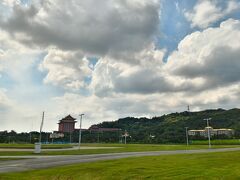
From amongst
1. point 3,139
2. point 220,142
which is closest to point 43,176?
point 220,142

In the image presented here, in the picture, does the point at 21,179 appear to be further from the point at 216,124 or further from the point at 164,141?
the point at 216,124

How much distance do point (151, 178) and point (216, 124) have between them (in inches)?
7453

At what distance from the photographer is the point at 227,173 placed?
1894 cm

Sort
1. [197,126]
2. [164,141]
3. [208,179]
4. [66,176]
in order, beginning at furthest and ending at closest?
[197,126] < [164,141] < [66,176] < [208,179]

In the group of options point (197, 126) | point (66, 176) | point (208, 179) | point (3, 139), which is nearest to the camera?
point (208, 179)

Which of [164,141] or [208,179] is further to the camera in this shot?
[164,141]

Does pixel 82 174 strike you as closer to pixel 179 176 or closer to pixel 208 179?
pixel 179 176

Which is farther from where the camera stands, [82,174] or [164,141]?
[164,141]

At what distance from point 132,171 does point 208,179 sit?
23.1ft

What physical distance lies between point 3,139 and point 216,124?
137 meters

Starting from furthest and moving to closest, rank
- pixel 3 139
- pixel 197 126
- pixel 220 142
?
pixel 197 126
pixel 3 139
pixel 220 142

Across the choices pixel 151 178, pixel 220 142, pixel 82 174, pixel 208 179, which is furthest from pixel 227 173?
pixel 220 142

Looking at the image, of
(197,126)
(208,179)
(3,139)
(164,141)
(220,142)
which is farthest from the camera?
(197,126)

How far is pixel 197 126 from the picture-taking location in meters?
195
